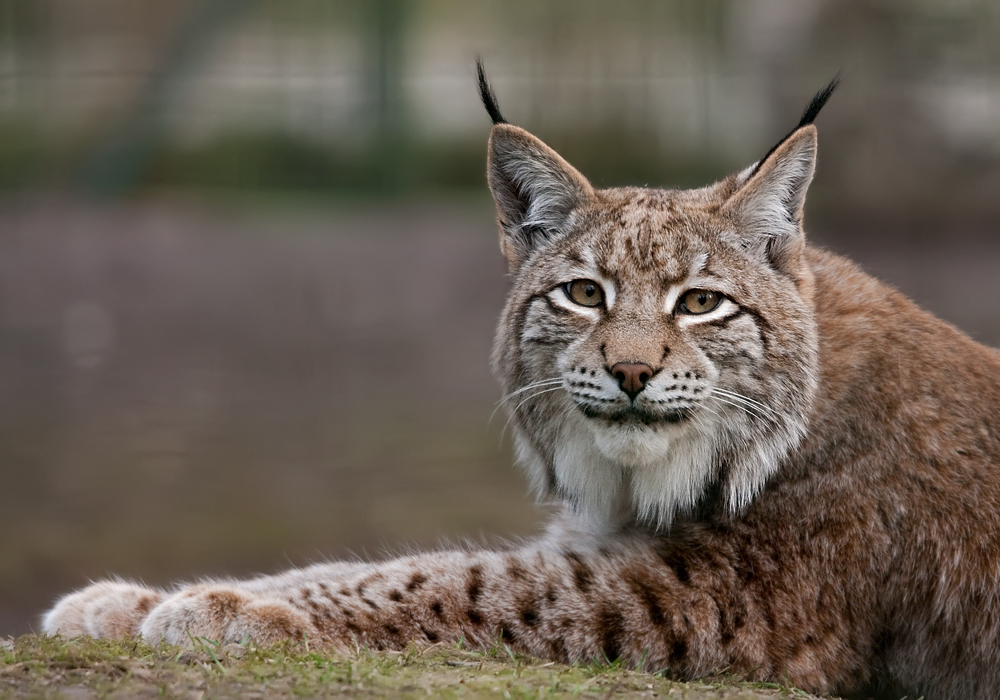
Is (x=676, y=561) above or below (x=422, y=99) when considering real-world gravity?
below

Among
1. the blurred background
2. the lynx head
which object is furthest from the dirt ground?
the lynx head

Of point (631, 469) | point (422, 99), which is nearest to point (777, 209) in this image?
point (631, 469)

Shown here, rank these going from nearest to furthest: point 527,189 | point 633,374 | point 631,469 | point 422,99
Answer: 1. point 633,374
2. point 631,469
3. point 527,189
4. point 422,99

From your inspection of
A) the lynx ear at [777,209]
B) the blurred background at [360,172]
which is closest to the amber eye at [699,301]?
the lynx ear at [777,209]

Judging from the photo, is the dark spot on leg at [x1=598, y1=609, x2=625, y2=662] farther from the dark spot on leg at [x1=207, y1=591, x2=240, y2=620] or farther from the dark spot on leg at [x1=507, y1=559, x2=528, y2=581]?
the dark spot on leg at [x1=207, y1=591, x2=240, y2=620]

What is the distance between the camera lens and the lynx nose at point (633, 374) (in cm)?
409

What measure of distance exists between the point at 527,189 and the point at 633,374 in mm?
1101

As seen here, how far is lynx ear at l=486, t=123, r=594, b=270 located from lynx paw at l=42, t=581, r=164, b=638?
1.89 meters

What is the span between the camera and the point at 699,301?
440 centimetres

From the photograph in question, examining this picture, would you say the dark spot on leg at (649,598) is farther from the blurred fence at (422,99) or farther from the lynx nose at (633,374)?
the blurred fence at (422,99)

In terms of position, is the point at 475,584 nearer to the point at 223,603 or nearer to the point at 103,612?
the point at 223,603

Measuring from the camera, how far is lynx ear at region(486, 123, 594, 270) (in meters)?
4.73

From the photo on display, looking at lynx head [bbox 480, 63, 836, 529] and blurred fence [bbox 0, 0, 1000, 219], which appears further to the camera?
blurred fence [bbox 0, 0, 1000, 219]

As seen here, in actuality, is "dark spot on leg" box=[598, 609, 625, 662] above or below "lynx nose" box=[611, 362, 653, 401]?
below
